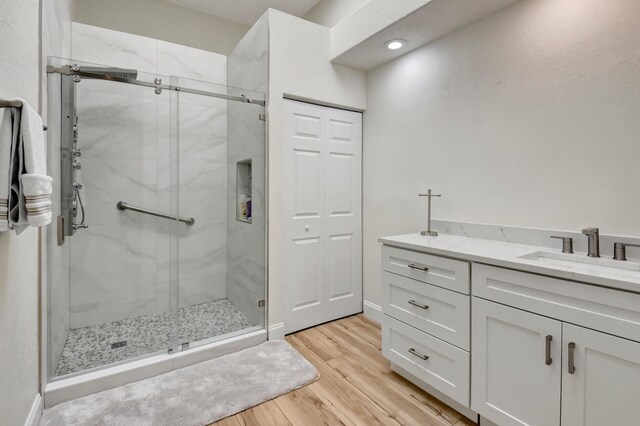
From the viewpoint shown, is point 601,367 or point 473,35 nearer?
point 601,367

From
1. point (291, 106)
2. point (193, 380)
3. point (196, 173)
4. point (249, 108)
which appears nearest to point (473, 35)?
point (291, 106)

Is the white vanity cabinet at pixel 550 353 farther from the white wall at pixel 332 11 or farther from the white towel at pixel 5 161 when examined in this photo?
the white wall at pixel 332 11

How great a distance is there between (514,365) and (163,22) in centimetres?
403

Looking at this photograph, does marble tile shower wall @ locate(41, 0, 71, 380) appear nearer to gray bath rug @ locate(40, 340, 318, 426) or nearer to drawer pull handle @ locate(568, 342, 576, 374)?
gray bath rug @ locate(40, 340, 318, 426)

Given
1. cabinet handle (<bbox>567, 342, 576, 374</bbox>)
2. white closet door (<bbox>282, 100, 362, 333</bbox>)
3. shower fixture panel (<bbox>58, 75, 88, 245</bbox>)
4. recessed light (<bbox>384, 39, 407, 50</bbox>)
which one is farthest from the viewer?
white closet door (<bbox>282, 100, 362, 333</bbox>)

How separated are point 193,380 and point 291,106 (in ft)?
6.84

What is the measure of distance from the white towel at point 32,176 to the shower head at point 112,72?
1.23 meters

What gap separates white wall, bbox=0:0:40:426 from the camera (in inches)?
44.9

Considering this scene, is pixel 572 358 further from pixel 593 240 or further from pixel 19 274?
pixel 19 274

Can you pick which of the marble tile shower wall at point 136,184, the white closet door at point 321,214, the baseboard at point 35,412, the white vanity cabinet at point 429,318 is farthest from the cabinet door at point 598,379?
the marble tile shower wall at point 136,184

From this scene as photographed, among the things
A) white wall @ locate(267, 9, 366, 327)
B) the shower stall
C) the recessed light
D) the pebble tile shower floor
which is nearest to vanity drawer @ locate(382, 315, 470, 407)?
white wall @ locate(267, 9, 366, 327)

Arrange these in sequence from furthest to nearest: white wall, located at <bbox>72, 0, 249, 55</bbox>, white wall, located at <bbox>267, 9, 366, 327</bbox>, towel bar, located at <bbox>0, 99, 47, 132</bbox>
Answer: white wall, located at <bbox>72, 0, 249, 55</bbox> → white wall, located at <bbox>267, 9, 366, 327</bbox> → towel bar, located at <bbox>0, 99, 47, 132</bbox>

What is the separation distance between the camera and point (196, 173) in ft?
9.30

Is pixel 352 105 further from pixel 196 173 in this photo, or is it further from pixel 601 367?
pixel 601 367
